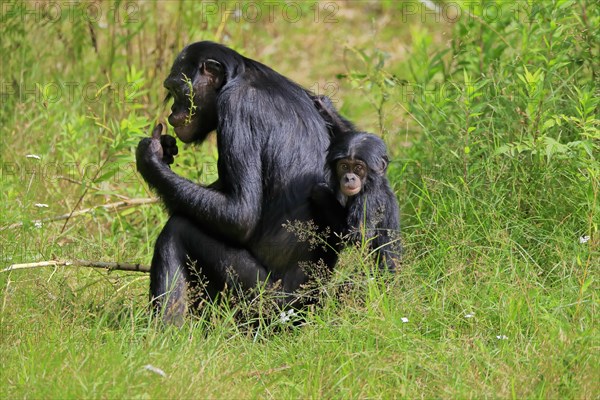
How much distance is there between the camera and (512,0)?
7.34m

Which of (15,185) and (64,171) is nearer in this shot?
(15,185)

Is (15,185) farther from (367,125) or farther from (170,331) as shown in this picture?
(367,125)

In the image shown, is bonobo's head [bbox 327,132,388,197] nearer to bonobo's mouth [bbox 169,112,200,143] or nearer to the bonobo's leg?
the bonobo's leg

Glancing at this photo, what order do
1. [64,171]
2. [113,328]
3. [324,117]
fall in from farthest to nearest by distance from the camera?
[64,171] → [324,117] → [113,328]

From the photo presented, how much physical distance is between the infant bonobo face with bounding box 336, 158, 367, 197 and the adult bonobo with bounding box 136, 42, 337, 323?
293 millimetres

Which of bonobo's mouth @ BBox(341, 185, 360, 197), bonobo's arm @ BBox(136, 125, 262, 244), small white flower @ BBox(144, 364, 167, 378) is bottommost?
small white flower @ BBox(144, 364, 167, 378)

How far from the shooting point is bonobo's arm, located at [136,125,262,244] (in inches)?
223

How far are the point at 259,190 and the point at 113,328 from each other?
1.18 m

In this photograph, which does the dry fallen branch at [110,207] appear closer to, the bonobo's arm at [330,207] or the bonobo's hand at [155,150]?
the bonobo's hand at [155,150]

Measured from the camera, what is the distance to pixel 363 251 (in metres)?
5.38

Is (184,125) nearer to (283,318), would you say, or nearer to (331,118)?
(331,118)

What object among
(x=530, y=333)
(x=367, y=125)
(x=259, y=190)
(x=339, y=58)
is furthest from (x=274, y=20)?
(x=530, y=333)

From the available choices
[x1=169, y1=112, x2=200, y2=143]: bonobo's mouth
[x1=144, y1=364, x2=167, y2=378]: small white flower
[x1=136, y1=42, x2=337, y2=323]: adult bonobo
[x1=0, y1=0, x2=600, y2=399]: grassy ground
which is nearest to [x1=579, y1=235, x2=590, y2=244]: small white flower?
[x1=0, y1=0, x2=600, y2=399]: grassy ground

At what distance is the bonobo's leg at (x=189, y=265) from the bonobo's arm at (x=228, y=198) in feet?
0.27
